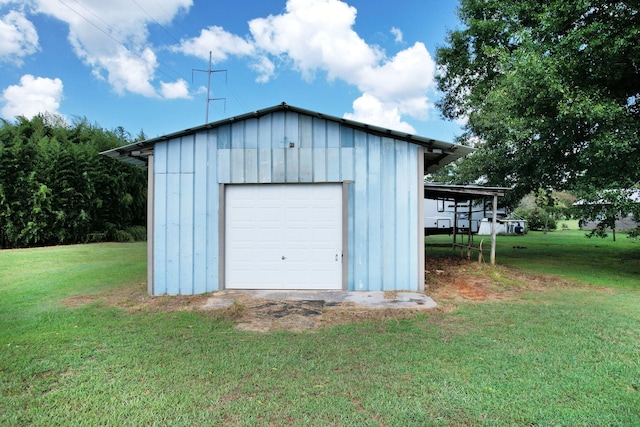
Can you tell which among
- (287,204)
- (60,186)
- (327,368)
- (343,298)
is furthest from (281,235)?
(60,186)

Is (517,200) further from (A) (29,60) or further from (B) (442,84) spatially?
(A) (29,60)

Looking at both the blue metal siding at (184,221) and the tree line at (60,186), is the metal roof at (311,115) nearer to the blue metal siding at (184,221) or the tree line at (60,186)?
the blue metal siding at (184,221)

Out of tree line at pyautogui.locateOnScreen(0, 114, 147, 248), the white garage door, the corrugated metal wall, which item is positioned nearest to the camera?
the corrugated metal wall

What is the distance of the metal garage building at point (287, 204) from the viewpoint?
6.08 meters

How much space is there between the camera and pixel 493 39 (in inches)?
456

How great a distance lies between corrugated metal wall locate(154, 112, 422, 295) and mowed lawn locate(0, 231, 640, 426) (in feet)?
4.12

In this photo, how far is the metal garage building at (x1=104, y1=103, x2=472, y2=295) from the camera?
19.9ft

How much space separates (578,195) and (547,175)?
3145 millimetres

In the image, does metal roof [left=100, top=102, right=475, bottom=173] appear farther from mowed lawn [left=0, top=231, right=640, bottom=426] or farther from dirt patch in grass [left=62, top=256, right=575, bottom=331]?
mowed lawn [left=0, top=231, right=640, bottom=426]

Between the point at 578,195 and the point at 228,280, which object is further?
the point at 578,195

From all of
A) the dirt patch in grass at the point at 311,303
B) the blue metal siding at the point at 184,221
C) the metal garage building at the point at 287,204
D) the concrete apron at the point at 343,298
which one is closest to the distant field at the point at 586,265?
the dirt patch in grass at the point at 311,303

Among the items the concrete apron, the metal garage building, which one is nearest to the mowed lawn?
the concrete apron

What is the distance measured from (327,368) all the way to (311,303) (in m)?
2.34

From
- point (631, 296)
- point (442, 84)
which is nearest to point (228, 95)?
point (442, 84)
